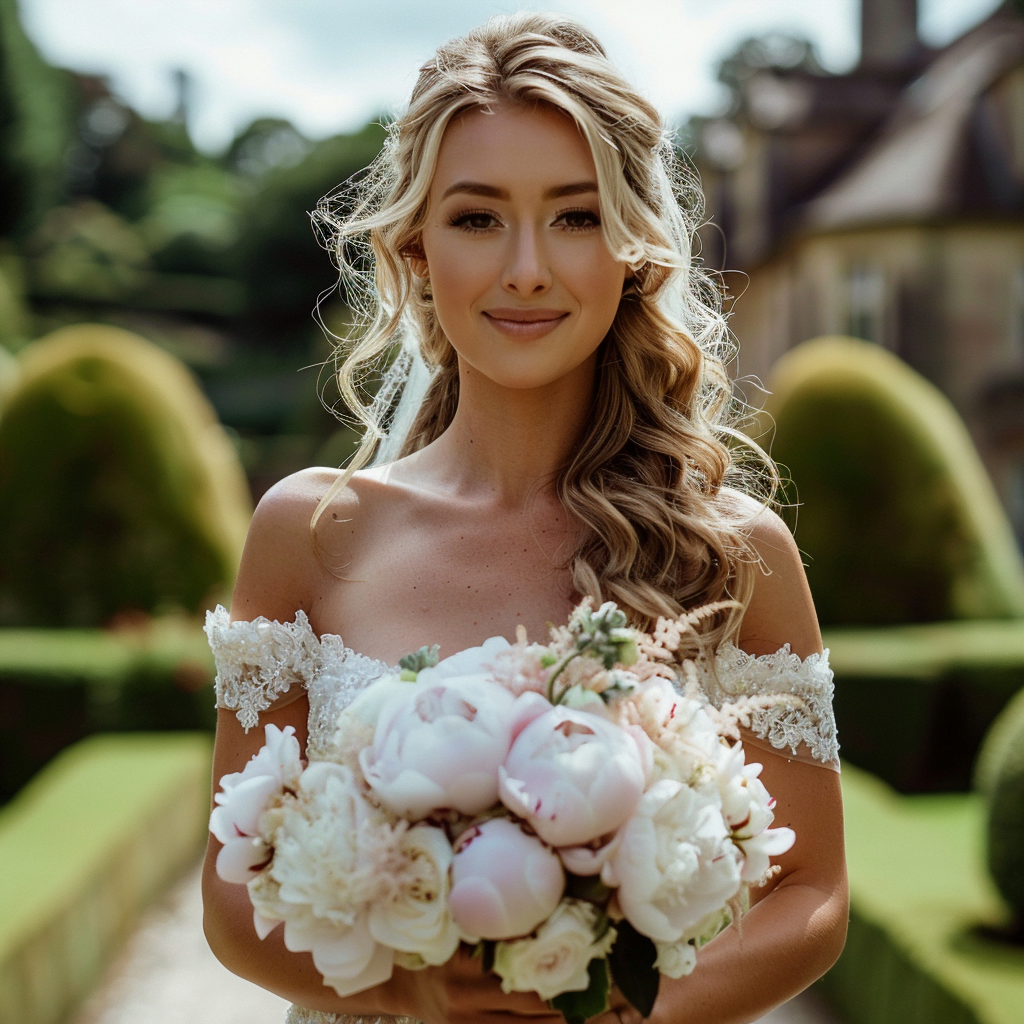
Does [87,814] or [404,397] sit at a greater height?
[404,397]

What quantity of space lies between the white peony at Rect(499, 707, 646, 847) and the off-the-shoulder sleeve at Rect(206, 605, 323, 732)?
33.5 inches

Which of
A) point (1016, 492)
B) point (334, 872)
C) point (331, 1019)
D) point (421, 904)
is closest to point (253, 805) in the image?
point (334, 872)

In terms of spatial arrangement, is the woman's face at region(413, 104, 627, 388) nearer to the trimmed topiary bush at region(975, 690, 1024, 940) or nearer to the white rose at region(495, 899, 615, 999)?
the white rose at region(495, 899, 615, 999)

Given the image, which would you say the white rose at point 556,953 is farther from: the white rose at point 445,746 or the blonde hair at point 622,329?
the blonde hair at point 622,329

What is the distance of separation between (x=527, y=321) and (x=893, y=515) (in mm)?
9376

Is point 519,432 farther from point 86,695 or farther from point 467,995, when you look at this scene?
point 86,695

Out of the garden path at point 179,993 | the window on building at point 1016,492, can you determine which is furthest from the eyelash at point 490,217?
the window on building at point 1016,492

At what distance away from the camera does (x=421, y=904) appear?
1537mm

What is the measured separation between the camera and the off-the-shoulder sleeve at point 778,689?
2.26m

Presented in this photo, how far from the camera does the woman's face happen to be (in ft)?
7.13

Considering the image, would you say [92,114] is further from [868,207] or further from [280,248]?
[868,207]

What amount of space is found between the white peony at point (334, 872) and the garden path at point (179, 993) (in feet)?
16.3

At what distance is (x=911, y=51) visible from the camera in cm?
3039

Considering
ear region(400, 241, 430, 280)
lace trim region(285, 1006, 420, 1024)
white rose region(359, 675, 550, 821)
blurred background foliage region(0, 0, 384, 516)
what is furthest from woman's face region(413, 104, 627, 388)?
blurred background foliage region(0, 0, 384, 516)
